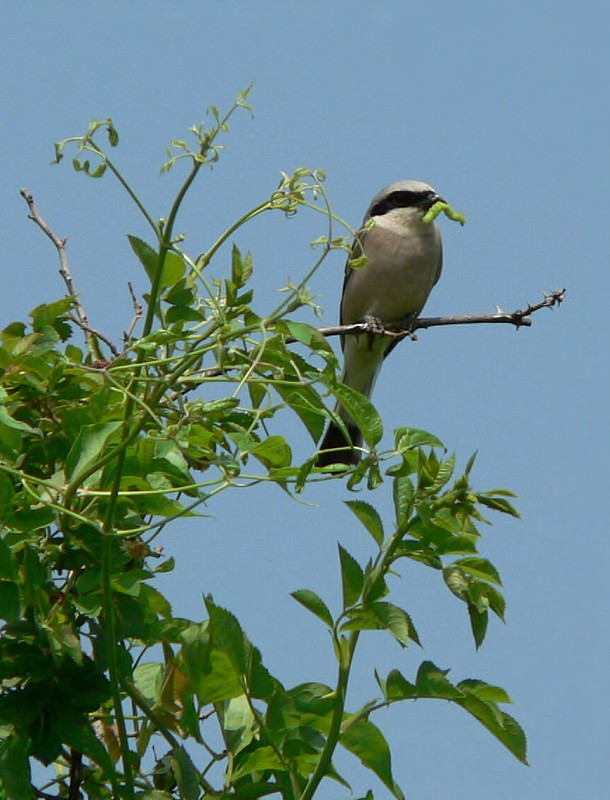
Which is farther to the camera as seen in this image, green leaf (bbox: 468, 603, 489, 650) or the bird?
the bird

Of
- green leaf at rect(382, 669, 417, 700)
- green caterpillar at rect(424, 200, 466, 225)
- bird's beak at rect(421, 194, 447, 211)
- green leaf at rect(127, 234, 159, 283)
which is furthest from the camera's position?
bird's beak at rect(421, 194, 447, 211)

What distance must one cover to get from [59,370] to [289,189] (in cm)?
56

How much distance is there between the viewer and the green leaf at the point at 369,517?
1.95 m

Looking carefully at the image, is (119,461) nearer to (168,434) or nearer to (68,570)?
(168,434)

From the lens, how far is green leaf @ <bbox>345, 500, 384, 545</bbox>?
76.7 inches

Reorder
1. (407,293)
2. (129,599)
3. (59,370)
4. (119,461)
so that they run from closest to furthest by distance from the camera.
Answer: (119,461)
(129,599)
(59,370)
(407,293)

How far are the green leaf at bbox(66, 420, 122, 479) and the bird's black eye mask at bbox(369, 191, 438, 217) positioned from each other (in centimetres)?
626

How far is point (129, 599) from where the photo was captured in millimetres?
2025

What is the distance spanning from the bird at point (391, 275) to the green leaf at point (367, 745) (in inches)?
233

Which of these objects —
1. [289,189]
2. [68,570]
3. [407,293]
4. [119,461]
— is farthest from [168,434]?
[407,293]

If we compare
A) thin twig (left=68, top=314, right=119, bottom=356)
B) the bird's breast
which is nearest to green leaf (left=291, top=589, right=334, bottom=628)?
thin twig (left=68, top=314, right=119, bottom=356)

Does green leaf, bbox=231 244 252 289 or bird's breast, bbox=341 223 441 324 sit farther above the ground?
bird's breast, bbox=341 223 441 324

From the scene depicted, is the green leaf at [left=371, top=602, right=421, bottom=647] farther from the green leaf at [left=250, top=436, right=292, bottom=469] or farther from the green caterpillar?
the green caterpillar

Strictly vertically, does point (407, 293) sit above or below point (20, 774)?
above
